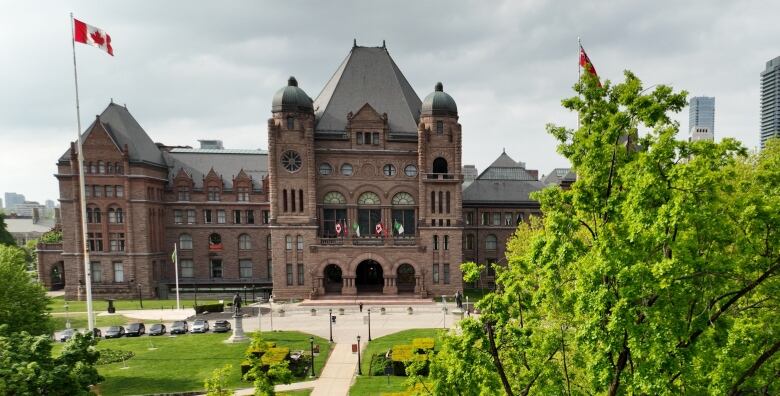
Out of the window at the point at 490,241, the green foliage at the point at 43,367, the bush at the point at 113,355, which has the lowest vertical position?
the bush at the point at 113,355

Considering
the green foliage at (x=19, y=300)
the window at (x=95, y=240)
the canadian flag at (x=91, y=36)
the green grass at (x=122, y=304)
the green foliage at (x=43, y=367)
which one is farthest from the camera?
the window at (x=95, y=240)

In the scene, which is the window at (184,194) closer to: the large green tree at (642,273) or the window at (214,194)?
the window at (214,194)

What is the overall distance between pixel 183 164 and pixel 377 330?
146 feet

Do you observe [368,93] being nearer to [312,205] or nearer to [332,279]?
[312,205]

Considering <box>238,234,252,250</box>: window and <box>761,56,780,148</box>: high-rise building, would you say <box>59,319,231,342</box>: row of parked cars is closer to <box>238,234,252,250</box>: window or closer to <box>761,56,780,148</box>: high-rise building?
<box>238,234,252,250</box>: window

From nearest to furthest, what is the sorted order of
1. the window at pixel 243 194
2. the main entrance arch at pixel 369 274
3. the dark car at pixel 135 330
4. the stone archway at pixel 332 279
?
the dark car at pixel 135 330, the stone archway at pixel 332 279, the main entrance arch at pixel 369 274, the window at pixel 243 194

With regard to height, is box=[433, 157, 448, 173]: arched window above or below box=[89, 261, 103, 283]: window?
above

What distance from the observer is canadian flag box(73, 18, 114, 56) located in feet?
90.5

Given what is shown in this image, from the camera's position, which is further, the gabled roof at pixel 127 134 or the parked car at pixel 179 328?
the gabled roof at pixel 127 134

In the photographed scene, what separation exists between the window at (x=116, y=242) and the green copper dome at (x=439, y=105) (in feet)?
147

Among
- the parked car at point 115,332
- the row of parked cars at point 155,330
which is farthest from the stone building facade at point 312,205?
the parked car at point 115,332

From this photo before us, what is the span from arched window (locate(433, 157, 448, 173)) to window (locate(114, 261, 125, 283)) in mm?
44733

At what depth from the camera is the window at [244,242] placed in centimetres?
6147

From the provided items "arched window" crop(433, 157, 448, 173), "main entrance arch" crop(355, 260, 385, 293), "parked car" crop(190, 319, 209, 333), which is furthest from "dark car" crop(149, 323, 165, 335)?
"arched window" crop(433, 157, 448, 173)
